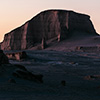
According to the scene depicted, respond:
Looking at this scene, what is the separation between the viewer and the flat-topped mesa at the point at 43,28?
65838 mm

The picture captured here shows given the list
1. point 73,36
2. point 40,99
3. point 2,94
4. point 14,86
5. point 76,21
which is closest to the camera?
point 40,99

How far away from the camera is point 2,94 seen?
461cm

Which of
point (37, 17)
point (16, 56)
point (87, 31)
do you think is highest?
A: point (37, 17)

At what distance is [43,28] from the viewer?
6738cm

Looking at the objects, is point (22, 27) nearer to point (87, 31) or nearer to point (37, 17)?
point (37, 17)

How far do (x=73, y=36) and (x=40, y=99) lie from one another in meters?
60.9

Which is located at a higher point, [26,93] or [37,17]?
[37,17]

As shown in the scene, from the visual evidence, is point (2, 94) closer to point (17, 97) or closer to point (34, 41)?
point (17, 97)

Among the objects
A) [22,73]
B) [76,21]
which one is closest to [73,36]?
[76,21]

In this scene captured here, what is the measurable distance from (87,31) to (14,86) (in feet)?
A: 220

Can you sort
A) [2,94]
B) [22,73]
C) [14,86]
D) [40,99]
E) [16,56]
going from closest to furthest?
[40,99]
[2,94]
[14,86]
[22,73]
[16,56]

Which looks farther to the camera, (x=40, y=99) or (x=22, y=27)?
(x=22, y=27)

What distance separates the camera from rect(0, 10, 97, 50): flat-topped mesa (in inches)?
2592

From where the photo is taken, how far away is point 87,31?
71000mm
